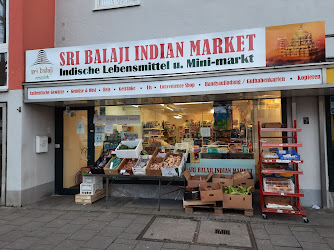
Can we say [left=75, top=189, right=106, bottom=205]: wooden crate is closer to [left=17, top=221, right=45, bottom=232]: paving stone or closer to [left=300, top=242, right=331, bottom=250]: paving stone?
[left=17, top=221, right=45, bottom=232]: paving stone

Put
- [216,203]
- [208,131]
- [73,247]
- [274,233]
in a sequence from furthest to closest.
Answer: [208,131], [216,203], [274,233], [73,247]

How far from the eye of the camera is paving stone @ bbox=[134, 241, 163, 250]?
3791 mm

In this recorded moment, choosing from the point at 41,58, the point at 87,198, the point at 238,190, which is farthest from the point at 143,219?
the point at 41,58

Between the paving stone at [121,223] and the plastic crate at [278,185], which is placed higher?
the plastic crate at [278,185]

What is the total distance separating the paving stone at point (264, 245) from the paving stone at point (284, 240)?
3.3 inches

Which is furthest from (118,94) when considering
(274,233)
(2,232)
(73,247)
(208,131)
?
(274,233)

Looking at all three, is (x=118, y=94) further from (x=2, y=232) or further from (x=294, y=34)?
(x=294, y=34)

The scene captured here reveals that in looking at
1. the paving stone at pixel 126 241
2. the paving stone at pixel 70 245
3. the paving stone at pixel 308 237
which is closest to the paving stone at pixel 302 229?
the paving stone at pixel 308 237

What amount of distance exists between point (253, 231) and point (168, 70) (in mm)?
3719

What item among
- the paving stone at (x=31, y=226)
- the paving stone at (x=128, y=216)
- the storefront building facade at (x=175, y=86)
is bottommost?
the paving stone at (x=31, y=226)

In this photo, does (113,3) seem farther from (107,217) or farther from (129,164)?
(107,217)

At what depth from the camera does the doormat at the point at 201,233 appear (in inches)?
156

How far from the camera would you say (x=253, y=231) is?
4355mm

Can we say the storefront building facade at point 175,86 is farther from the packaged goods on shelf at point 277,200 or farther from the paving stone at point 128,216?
the paving stone at point 128,216
